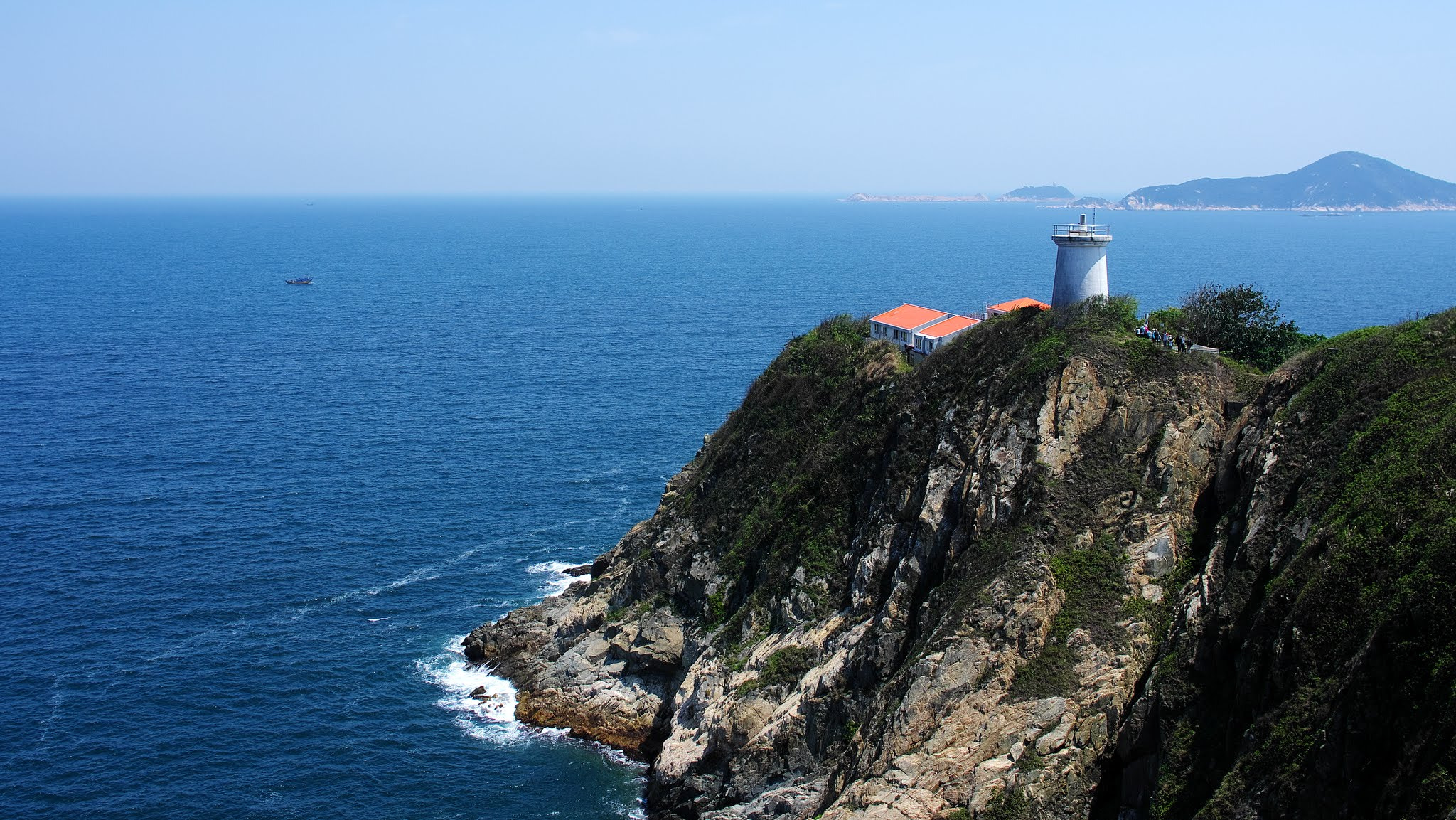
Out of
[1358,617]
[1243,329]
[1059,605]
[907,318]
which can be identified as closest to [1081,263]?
[1243,329]

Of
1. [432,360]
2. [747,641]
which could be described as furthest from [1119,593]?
[432,360]

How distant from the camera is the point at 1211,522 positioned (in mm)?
41094

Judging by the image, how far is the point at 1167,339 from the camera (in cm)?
4775

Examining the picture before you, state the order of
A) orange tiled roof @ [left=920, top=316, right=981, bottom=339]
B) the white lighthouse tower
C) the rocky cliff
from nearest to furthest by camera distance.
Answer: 1. the rocky cliff
2. the white lighthouse tower
3. orange tiled roof @ [left=920, top=316, right=981, bottom=339]

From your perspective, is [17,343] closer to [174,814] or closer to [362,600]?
[362,600]

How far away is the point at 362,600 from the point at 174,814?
19876 millimetres

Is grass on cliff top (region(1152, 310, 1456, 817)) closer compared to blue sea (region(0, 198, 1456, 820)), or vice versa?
grass on cliff top (region(1152, 310, 1456, 817))

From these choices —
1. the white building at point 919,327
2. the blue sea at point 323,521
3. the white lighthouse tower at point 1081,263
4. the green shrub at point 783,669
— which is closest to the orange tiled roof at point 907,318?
the white building at point 919,327

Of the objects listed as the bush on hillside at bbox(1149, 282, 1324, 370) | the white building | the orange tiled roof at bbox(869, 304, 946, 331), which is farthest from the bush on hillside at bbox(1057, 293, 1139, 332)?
the orange tiled roof at bbox(869, 304, 946, 331)

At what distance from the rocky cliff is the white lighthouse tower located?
1.82 meters

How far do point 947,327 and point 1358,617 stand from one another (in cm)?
3044

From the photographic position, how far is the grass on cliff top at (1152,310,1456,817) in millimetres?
26797

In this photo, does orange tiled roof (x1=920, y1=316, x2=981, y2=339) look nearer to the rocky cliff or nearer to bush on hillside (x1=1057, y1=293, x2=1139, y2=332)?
the rocky cliff

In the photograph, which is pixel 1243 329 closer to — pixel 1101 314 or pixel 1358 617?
pixel 1101 314
